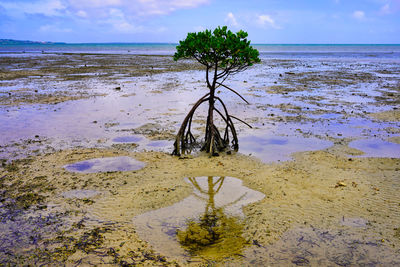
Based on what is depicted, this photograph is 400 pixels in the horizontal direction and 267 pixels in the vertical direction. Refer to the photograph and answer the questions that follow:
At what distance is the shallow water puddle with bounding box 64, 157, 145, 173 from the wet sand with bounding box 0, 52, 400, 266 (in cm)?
27

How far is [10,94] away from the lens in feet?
73.8

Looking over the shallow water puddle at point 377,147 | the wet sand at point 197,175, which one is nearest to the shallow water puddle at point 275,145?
the wet sand at point 197,175

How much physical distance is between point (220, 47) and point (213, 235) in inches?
245

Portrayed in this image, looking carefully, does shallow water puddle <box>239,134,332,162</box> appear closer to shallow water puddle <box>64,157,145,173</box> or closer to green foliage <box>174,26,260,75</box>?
green foliage <box>174,26,260,75</box>

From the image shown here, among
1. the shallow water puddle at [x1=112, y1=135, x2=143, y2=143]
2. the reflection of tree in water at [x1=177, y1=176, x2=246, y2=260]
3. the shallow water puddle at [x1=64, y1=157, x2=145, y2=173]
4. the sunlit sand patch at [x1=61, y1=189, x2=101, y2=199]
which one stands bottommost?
the reflection of tree in water at [x1=177, y1=176, x2=246, y2=260]

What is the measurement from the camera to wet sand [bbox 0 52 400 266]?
5824mm

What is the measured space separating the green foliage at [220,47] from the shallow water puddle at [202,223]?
4.41 m

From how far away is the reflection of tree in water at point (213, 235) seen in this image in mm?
5781

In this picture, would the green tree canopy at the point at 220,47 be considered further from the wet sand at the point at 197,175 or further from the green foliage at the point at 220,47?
the wet sand at the point at 197,175

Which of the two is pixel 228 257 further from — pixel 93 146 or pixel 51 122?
pixel 51 122

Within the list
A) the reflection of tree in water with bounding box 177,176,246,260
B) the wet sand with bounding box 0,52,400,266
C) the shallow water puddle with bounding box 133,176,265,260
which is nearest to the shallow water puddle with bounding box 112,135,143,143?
the wet sand with bounding box 0,52,400,266

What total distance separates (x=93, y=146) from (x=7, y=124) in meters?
6.11

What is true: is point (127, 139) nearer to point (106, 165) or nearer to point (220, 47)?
point (106, 165)

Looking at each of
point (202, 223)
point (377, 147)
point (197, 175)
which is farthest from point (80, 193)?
point (377, 147)
